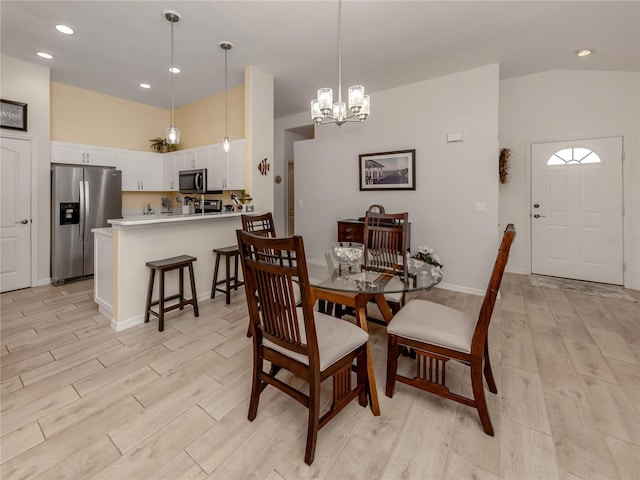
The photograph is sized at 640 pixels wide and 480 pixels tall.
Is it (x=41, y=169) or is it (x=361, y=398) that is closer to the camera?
(x=361, y=398)

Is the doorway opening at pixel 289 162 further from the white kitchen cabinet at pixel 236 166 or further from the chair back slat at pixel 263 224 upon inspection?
the chair back slat at pixel 263 224

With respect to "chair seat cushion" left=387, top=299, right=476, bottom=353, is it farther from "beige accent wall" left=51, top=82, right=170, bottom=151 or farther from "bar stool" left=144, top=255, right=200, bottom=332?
"beige accent wall" left=51, top=82, right=170, bottom=151

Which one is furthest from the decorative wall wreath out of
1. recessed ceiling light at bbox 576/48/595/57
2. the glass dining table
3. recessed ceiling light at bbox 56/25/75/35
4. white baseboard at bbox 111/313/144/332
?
recessed ceiling light at bbox 56/25/75/35

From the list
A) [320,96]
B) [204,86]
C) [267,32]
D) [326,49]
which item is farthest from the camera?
[204,86]

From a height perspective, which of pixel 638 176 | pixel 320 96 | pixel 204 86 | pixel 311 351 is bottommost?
pixel 311 351

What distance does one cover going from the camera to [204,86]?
4.64 meters

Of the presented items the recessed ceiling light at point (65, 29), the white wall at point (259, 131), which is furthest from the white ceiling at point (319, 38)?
the white wall at point (259, 131)

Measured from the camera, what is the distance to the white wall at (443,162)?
3.88 meters

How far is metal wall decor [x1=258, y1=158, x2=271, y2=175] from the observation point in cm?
421

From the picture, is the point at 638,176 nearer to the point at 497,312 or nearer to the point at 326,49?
the point at 497,312

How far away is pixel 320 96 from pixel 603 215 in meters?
4.37

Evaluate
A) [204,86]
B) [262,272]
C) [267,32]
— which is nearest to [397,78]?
[267,32]

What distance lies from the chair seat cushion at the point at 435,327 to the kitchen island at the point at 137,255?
241 cm

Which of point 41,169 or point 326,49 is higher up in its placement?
point 326,49
